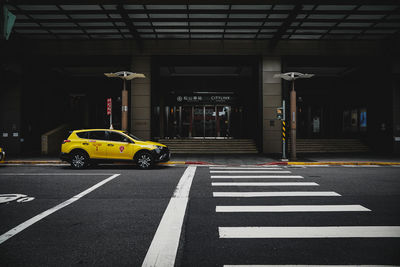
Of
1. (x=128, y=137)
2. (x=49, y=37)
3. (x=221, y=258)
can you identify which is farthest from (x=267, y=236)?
(x=49, y=37)

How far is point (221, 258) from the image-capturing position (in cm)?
300

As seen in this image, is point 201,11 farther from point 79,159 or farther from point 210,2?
point 79,159

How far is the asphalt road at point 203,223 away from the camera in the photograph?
10.0 feet

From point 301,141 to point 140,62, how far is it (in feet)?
44.6

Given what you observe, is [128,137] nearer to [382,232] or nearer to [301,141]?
[382,232]

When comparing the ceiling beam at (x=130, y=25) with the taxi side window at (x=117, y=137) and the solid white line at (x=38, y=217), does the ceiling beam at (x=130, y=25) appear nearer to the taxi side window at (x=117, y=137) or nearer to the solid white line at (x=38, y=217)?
the taxi side window at (x=117, y=137)

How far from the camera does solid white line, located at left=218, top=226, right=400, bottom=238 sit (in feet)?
12.0

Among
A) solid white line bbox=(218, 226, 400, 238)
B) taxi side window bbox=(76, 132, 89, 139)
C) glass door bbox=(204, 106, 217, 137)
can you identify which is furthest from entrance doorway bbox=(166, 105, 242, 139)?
solid white line bbox=(218, 226, 400, 238)

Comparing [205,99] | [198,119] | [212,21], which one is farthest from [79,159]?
[205,99]

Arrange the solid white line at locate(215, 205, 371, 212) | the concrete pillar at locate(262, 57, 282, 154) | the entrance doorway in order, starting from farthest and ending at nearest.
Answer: the entrance doorway, the concrete pillar at locate(262, 57, 282, 154), the solid white line at locate(215, 205, 371, 212)

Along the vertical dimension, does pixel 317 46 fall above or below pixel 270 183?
above

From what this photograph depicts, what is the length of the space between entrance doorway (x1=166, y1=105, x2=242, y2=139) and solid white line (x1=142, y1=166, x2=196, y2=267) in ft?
58.6

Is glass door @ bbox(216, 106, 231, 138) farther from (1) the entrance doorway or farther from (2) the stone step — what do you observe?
(2) the stone step

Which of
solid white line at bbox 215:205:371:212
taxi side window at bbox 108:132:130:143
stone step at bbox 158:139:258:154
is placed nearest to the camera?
solid white line at bbox 215:205:371:212
